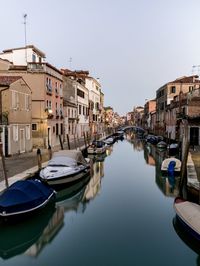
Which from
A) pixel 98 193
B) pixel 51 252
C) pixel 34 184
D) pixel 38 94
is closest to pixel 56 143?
pixel 38 94

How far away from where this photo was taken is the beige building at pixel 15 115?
68.5 feet

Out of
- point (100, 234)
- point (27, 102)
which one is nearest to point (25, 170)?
point (100, 234)

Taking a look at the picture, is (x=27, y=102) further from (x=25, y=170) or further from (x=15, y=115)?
(x=25, y=170)

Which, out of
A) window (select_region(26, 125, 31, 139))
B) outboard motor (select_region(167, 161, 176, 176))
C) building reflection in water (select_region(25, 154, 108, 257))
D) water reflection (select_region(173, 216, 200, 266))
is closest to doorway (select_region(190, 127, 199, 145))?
outboard motor (select_region(167, 161, 176, 176))

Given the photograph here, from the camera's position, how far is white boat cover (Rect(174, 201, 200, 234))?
8743mm

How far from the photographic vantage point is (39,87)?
2717 centimetres

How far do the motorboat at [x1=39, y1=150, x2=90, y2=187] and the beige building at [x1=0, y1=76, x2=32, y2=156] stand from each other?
5.49 meters

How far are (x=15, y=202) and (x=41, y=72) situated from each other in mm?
18860

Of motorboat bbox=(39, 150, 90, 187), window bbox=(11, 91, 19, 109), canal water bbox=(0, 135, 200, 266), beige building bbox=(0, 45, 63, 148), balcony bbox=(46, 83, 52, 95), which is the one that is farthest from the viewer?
balcony bbox=(46, 83, 52, 95)

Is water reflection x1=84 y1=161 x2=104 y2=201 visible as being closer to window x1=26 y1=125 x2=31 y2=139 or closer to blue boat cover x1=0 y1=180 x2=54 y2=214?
blue boat cover x1=0 y1=180 x2=54 y2=214

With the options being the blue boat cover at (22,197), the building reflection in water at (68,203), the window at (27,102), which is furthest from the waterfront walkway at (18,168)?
the window at (27,102)

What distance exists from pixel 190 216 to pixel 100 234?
3.12 meters

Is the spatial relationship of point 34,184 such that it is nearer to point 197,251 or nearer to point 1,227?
point 1,227

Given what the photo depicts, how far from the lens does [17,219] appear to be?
10344mm
